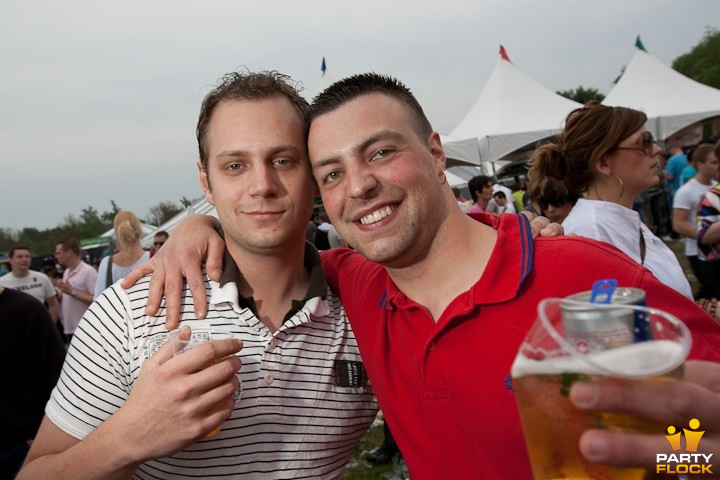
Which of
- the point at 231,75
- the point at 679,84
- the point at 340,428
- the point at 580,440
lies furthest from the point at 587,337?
the point at 679,84

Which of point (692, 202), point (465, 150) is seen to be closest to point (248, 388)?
point (692, 202)

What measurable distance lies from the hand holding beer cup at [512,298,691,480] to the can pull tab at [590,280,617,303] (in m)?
0.05

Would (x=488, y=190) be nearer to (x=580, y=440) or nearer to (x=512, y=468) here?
(x=512, y=468)

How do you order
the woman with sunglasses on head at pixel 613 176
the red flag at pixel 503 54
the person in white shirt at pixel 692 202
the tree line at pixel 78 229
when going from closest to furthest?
the woman with sunglasses on head at pixel 613 176 → the person in white shirt at pixel 692 202 → the red flag at pixel 503 54 → the tree line at pixel 78 229

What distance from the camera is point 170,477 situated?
5.08ft

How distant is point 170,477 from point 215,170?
1.09 meters

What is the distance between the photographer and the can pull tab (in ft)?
2.51

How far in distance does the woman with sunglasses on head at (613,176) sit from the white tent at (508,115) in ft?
31.3

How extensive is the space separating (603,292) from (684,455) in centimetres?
29

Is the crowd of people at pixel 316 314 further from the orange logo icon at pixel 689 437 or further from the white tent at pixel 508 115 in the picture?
the white tent at pixel 508 115

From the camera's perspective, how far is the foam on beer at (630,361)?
0.67m

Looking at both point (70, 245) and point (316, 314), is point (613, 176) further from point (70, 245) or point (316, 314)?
point (70, 245)

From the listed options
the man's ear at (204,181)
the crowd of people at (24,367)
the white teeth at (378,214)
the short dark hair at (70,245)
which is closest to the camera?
the white teeth at (378,214)

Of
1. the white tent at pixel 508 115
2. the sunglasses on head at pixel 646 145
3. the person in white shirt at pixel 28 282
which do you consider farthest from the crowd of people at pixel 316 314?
the white tent at pixel 508 115
